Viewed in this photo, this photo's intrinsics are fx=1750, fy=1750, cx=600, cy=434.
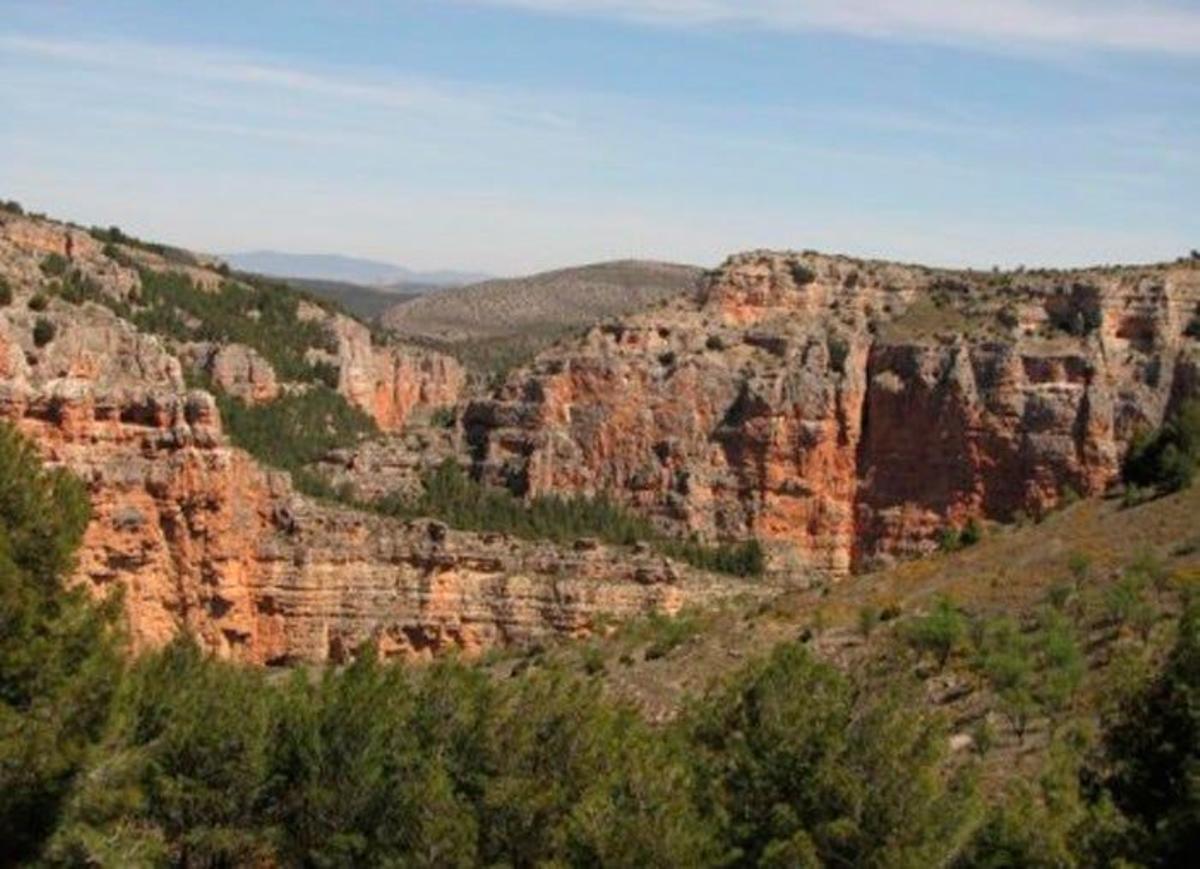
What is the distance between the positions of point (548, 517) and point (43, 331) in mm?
21870

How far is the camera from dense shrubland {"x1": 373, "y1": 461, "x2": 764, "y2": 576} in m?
65.7

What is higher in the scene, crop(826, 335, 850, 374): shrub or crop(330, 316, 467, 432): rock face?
crop(826, 335, 850, 374): shrub

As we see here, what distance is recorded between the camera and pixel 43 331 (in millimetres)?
53875

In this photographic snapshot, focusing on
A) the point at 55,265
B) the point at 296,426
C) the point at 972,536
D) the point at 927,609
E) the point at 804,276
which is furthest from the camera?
the point at 804,276

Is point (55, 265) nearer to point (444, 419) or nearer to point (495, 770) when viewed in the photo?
point (444, 419)

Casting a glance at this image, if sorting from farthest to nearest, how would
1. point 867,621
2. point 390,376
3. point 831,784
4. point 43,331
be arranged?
point 390,376 < point 43,331 < point 867,621 < point 831,784

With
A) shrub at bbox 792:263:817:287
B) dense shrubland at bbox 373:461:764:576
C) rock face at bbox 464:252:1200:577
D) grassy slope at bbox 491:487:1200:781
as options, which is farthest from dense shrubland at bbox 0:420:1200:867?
shrub at bbox 792:263:817:287

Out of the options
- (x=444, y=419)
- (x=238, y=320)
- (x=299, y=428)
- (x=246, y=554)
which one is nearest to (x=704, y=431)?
(x=444, y=419)

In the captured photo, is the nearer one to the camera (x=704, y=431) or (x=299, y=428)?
(x=299, y=428)

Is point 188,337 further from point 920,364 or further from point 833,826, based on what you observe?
point 833,826

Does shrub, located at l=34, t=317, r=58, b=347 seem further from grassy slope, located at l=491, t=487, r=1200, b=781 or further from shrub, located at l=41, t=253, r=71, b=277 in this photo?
grassy slope, located at l=491, t=487, r=1200, b=781

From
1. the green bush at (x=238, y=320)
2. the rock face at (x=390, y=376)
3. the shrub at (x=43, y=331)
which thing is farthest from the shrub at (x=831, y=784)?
the rock face at (x=390, y=376)

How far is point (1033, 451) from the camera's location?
74.0m

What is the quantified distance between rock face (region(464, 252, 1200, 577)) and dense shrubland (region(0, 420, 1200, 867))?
43.7 metres
